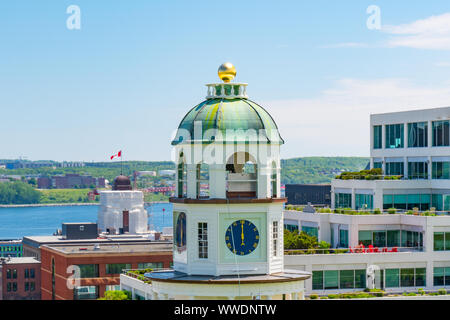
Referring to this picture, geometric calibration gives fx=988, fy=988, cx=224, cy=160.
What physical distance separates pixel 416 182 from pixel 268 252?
2268 inches

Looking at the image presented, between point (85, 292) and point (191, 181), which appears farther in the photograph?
point (85, 292)

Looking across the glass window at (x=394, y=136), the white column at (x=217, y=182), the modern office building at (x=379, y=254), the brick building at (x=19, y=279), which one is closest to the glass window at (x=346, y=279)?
the modern office building at (x=379, y=254)

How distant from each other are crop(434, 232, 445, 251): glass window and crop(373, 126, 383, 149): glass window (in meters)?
18.9

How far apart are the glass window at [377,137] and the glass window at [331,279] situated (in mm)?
24105

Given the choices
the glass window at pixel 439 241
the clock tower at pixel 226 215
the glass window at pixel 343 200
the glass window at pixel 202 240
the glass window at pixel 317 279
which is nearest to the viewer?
the clock tower at pixel 226 215

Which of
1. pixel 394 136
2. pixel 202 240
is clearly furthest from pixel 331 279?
pixel 202 240

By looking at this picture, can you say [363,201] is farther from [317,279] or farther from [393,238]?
[317,279]

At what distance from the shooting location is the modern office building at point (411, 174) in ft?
271

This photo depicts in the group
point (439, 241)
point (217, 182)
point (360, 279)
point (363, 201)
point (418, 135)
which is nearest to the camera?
point (217, 182)

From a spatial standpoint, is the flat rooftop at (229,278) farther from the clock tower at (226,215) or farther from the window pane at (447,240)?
the window pane at (447,240)

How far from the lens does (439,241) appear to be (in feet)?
242

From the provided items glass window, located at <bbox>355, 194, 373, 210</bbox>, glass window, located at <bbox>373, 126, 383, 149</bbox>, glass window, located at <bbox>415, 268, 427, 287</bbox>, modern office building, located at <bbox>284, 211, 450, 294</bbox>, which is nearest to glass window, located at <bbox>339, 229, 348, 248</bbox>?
modern office building, located at <bbox>284, 211, 450, 294</bbox>

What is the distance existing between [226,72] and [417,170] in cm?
5824
